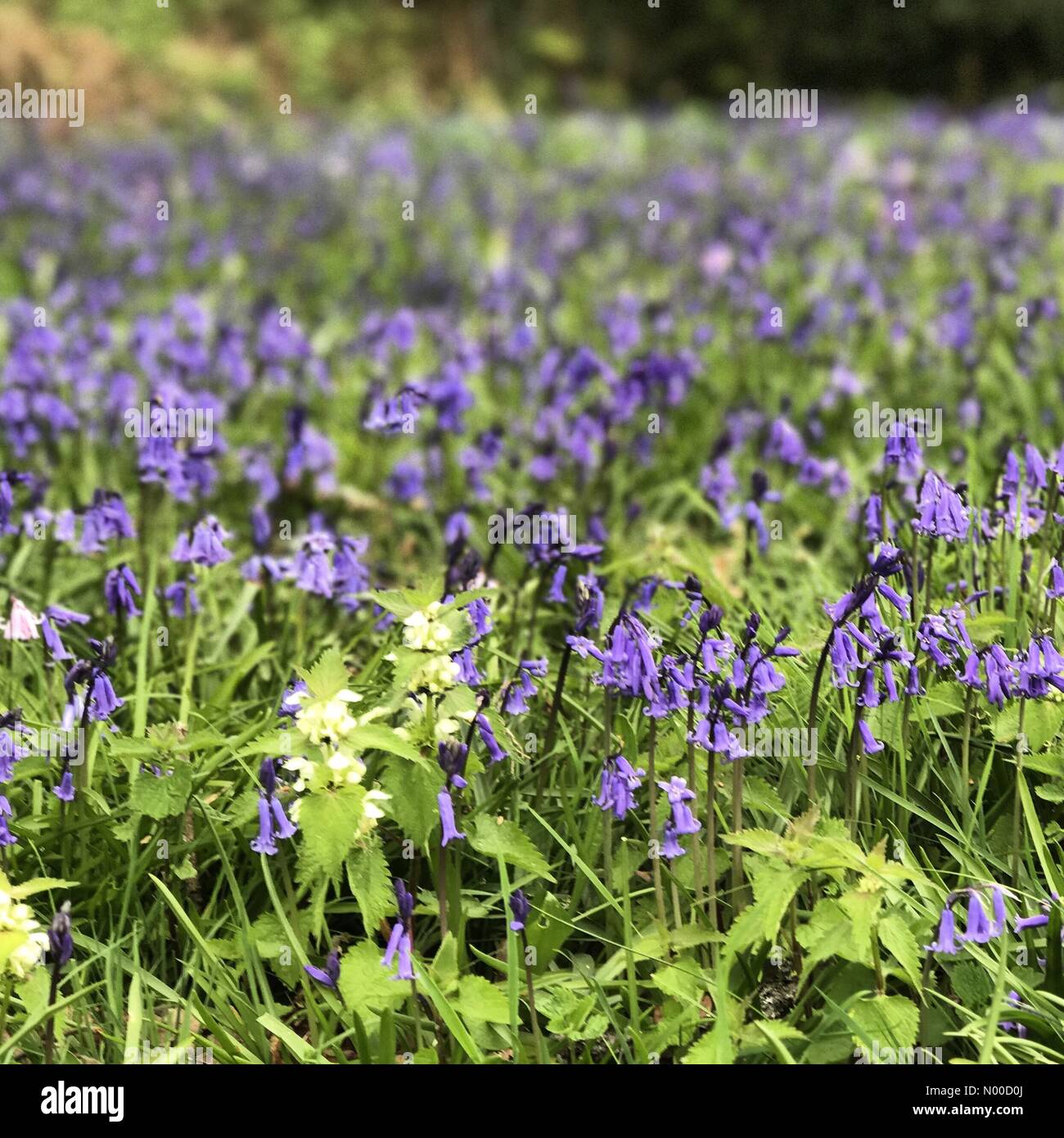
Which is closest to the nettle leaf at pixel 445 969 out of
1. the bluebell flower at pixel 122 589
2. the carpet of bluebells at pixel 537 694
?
the carpet of bluebells at pixel 537 694

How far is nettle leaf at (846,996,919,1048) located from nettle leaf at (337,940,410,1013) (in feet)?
2.68

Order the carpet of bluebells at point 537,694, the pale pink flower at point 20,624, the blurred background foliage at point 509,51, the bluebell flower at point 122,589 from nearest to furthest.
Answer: the carpet of bluebells at point 537,694, the pale pink flower at point 20,624, the bluebell flower at point 122,589, the blurred background foliage at point 509,51

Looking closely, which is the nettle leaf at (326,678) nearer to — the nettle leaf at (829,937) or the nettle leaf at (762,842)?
the nettle leaf at (762,842)

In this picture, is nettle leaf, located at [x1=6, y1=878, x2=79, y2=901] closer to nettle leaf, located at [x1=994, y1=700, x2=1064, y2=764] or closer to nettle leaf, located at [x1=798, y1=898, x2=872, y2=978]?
nettle leaf, located at [x1=798, y1=898, x2=872, y2=978]

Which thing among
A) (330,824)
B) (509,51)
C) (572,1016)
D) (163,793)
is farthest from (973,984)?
(509,51)

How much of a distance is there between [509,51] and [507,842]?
1908 centimetres

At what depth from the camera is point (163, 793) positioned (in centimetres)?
284

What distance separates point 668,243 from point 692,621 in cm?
590

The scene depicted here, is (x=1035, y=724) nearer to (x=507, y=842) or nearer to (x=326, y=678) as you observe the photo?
(x=507, y=842)

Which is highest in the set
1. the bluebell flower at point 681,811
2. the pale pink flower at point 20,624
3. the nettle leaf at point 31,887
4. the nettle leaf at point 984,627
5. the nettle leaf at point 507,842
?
the pale pink flower at point 20,624

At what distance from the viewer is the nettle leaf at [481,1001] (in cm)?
255

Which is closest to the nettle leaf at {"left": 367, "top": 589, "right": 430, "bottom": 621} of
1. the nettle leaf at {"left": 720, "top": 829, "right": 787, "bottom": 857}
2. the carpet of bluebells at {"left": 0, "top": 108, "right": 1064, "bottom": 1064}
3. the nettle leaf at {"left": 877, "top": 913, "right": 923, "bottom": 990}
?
the carpet of bluebells at {"left": 0, "top": 108, "right": 1064, "bottom": 1064}

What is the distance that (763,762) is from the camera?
126 inches
